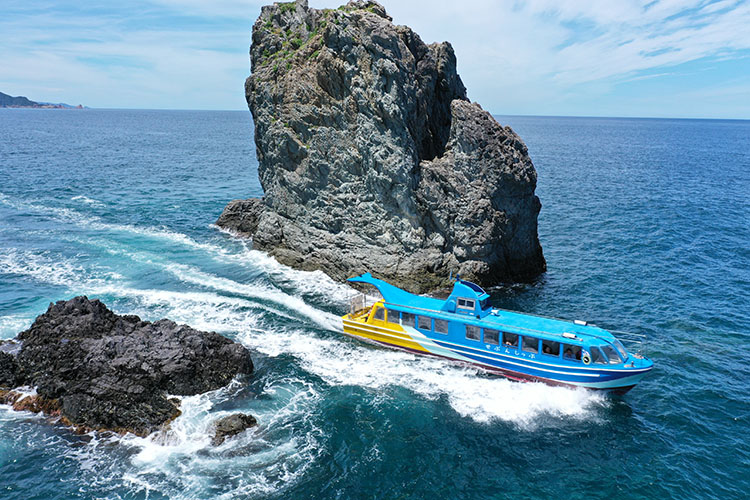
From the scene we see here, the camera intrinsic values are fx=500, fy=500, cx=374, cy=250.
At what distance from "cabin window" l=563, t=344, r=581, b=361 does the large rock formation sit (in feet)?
44.8

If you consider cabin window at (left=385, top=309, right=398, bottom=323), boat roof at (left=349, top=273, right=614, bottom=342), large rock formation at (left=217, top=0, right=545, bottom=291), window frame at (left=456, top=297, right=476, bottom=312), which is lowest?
cabin window at (left=385, top=309, right=398, bottom=323)

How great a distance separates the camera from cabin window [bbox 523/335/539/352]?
30.8 meters

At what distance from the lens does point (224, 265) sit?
49250 mm

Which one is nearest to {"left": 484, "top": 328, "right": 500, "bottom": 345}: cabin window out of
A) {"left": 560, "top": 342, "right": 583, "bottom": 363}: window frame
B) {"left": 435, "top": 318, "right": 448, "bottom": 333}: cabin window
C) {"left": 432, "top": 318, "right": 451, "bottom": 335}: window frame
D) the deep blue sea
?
the deep blue sea

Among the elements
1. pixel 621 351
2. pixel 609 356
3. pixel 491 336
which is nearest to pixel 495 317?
pixel 491 336

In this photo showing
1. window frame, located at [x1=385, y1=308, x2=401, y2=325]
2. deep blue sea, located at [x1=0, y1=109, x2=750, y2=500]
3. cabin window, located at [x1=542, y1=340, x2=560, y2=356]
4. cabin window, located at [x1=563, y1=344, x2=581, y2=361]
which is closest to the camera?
deep blue sea, located at [x1=0, y1=109, x2=750, y2=500]

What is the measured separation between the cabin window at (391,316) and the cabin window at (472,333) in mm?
5226

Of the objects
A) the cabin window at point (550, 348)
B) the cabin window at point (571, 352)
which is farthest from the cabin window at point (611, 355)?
the cabin window at point (550, 348)

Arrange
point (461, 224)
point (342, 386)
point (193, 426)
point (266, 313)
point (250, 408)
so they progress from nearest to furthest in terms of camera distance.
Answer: point (193, 426) → point (250, 408) → point (342, 386) → point (266, 313) → point (461, 224)

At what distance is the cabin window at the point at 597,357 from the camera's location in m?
29.2

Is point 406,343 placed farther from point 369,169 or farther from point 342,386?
point 369,169

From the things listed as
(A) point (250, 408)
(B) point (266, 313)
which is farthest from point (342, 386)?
(B) point (266, 313)

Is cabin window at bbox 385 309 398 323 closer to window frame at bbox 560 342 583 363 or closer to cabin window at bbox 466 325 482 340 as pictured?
cabin window at bbox 466 325 482 340

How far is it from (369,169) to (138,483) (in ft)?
94.8
